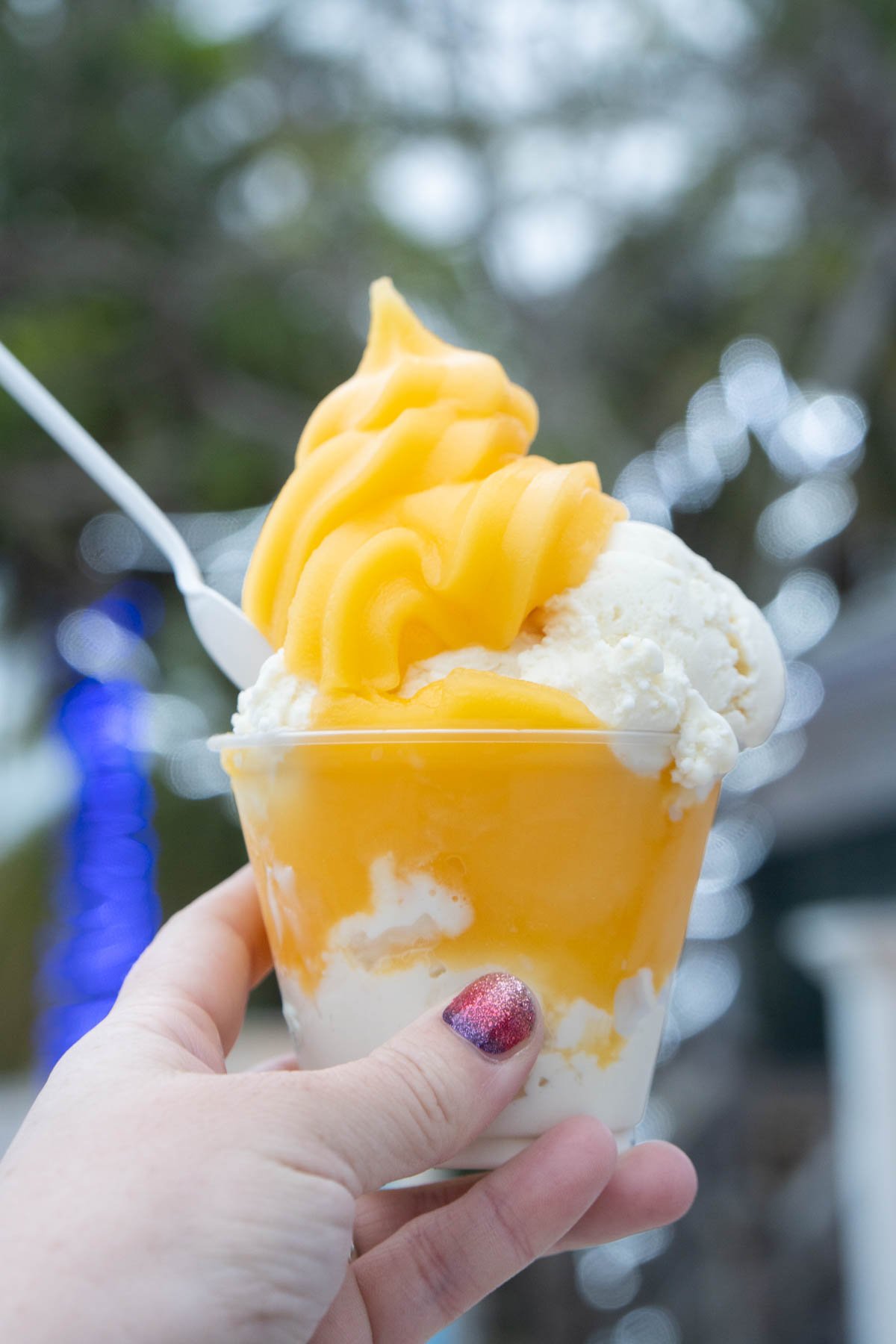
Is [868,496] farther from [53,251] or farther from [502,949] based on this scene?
[502,949]

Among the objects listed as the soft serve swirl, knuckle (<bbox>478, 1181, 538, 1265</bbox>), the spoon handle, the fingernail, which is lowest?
knuckle (<bbox>478, 1181, 538, 1265</bbox>)

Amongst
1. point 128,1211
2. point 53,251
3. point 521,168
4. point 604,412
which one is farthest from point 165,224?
point 128,1211

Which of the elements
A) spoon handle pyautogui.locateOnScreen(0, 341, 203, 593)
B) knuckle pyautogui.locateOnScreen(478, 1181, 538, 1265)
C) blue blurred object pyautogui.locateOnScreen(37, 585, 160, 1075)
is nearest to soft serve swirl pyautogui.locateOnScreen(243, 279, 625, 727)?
spoon handle pyautogui.locateOnScreen(0, 341, 203, 593)

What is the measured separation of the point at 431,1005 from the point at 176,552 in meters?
0.58

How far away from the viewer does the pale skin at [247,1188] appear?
0.76m

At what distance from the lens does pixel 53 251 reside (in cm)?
559

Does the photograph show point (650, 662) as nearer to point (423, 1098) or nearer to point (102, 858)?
point (423, 1098)

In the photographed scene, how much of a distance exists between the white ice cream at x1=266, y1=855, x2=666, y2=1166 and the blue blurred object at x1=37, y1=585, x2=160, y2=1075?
4.61 m

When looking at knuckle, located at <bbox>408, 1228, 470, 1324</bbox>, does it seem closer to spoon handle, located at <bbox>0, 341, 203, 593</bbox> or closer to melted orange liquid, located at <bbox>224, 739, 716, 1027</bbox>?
melted orange liquid, located at <bbox>224, 739, 716, 1027</bbox>

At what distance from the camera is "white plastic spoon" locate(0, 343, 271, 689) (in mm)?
1191

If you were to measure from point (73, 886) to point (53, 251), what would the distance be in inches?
126

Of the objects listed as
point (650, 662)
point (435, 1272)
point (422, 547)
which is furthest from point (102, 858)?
point (650, 662)

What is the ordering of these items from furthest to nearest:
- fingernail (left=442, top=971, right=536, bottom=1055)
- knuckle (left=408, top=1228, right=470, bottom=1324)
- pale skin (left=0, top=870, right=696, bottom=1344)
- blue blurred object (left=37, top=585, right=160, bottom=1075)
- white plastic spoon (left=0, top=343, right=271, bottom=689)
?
blue blurred object (left=37, top=585, right=160, bottom=1075) < white plastic spoon (left=0, top=343, right=271, bottom=689) < knuckle (left=408, top=1228, right=470, bottom=1324) < fingernail (left=442, top=971, right=536, bottom=1055) < pale skin (left=0, top=870, right=696, bottom=1344)

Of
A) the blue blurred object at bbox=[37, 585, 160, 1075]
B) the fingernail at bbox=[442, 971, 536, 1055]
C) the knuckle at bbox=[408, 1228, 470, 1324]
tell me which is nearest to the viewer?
the fingernail at bbox=[442, 971, 536, 1055]
